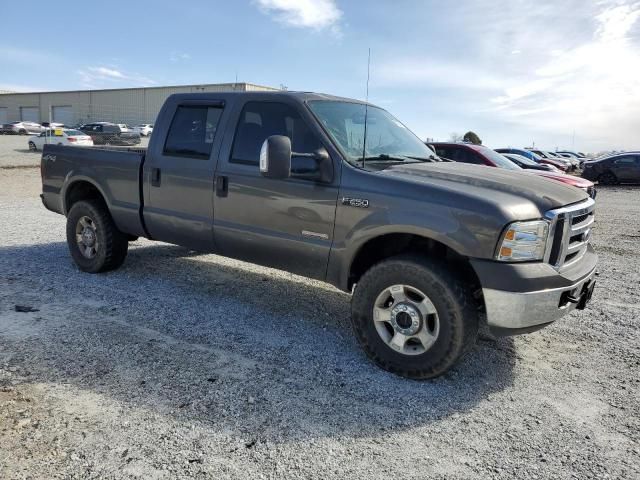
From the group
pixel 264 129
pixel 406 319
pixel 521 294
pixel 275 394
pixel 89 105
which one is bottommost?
pixel 275 394

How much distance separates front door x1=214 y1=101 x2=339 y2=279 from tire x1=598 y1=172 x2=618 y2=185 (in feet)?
74.3

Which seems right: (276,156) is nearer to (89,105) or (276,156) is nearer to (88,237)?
(88,237)

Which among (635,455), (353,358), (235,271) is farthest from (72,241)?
(635,455)

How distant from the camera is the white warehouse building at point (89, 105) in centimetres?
5722

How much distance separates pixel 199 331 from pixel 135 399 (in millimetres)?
1158

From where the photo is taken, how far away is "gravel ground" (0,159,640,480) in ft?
8.54

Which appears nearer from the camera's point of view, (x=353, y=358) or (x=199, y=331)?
(x=353, y=358)

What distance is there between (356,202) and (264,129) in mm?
1225

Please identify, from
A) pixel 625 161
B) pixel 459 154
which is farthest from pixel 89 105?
pixel 459 154

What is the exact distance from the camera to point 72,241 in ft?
19.4

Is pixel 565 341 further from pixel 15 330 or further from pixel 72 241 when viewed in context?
pixel 72 241

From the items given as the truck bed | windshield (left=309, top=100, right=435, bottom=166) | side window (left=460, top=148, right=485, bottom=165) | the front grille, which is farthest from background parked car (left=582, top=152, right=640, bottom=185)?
the truck bed

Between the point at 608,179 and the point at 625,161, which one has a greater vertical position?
the point at 625,161

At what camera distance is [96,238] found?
18.6 ft
